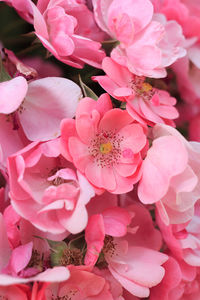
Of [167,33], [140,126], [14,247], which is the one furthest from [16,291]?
[167,33]

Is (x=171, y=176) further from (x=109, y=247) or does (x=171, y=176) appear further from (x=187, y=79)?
(x=187, y=79)

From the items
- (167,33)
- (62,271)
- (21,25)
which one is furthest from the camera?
(21,25)

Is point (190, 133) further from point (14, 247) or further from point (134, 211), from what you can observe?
point (14, 247)

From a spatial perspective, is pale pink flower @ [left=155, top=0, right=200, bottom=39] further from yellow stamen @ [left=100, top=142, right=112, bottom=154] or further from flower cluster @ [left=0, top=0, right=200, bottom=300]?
yellow stamen @ [left=100, top=142, right=112, bottom=154]

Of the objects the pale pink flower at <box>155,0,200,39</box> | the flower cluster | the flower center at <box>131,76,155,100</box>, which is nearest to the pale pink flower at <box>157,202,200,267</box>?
the flower cluster

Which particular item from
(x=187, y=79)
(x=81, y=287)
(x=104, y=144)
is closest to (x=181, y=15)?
(x=187, y=79)

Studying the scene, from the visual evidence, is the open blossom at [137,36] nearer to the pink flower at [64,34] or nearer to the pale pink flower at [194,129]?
the pink flower at [64,34]
